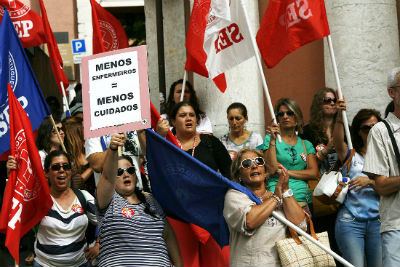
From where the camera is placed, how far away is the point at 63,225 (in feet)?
26.6

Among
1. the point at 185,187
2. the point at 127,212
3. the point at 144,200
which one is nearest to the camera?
the point at 127,212

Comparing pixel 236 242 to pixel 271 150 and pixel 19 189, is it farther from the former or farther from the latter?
pixel 19 189

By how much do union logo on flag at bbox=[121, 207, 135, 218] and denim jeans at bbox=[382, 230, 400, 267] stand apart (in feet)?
6.83

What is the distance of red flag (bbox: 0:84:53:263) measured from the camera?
25.2 ft

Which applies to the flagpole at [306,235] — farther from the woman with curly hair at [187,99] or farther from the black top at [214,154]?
the woman with curly hair at [187,99]

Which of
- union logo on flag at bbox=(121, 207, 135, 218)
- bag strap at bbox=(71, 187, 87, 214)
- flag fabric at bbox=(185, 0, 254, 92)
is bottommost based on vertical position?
bag strap at bbox=(71, 187, 87, 214)

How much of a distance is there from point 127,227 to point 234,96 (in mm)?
4132

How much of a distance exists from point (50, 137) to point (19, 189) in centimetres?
231

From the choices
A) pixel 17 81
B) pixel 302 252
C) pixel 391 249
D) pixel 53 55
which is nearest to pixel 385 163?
pixel 391 249

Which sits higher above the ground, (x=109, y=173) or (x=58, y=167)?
(x=109, y=173)

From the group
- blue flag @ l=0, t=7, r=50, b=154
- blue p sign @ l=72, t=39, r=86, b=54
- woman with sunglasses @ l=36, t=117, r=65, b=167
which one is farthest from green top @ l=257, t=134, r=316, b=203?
blue p sign @ l=72, t=39, r=86, b=54

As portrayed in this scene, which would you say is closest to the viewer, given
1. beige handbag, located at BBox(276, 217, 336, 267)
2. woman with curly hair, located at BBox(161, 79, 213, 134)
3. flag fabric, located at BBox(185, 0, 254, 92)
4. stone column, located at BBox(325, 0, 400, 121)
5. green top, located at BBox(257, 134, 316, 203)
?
beige handbag, located at BBox(276, 217, 336, 267)

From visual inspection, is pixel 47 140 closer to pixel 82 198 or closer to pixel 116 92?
pixel 82 198

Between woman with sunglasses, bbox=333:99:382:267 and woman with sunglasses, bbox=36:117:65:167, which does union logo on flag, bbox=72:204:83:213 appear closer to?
woman with sunglasses, bbox=36:117:65:167
